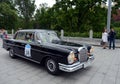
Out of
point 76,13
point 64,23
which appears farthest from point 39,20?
point 76,13

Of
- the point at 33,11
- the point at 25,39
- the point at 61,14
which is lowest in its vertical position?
the point at 25,39

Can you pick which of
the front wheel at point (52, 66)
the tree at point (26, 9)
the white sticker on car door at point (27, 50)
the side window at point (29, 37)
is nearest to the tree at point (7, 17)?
the tree at point (26, 9)

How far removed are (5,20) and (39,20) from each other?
10755mm

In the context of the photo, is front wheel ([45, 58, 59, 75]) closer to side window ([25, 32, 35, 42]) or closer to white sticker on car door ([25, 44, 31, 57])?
white sticker on car door ([25, 44, 31, 57])

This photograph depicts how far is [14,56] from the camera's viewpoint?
22.9 ft

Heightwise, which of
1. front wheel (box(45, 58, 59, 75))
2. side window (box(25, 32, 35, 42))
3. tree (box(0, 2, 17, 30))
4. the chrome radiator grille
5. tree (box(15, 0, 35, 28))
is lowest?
front wheel (box(45, 58, 59, 75))

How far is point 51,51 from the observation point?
4.61 meters

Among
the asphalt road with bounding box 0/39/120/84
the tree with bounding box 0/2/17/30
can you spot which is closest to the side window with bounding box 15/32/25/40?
the asphalt road with bounding box 0/39/120/84

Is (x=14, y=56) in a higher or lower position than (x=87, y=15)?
lower

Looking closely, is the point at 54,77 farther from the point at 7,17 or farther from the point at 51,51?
the point at 7,17

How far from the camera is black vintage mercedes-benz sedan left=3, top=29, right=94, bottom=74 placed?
4.22 metres

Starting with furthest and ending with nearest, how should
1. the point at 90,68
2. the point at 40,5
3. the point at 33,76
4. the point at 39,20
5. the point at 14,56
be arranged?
the point at 40,5 → the point at 39,20 → the point at 14,56 → the point at 90,68 → the point at 33,76

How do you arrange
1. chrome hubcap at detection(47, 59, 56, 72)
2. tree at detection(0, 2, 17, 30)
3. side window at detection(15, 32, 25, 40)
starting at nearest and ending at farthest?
1. chrome hubcap at detection(47, 59, 56, 72)
2. side window at detection(15, 32, 25, 40)
3. tree at detection(0, 2, 17, 30)

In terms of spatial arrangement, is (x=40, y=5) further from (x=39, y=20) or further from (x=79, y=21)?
(x=79, y=21)
